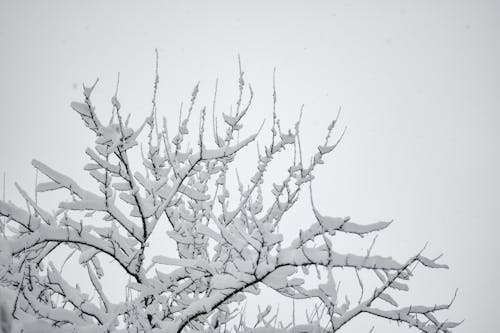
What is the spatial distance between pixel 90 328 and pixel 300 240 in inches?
50.5

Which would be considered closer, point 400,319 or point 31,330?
point 31,330

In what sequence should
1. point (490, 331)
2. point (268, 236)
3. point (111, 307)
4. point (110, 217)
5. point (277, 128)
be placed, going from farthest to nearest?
point (490, 331) → point (277, 128) → point (111, 307) → point (110, 217) → point (268, 236)

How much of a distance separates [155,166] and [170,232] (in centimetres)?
95

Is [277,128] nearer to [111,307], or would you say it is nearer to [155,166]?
[155,166]

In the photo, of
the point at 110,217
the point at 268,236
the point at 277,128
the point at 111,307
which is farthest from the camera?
the point at 277,128

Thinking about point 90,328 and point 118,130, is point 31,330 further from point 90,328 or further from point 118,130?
point 118,130

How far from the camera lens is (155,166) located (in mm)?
3174

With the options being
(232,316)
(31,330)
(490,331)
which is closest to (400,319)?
(232,316)

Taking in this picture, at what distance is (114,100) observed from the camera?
7.11 ft

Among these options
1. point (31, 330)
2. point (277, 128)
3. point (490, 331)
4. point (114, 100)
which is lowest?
point (31, 330)

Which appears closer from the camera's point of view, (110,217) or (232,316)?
(110,217)

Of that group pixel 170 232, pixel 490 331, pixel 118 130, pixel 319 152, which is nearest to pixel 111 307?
pixel 170 232

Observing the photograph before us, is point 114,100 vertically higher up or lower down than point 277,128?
lower down

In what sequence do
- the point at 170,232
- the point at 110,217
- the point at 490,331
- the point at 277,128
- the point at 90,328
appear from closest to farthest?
the point at 90,328
the point at 170,232
the point at 110,217
the point at 277,128
the point at 490,331
